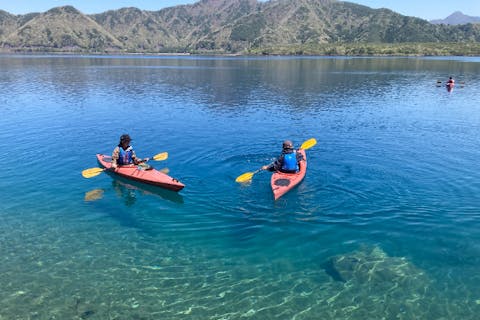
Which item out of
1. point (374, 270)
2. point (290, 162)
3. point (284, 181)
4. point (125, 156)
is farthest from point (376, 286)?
point (125, 156)

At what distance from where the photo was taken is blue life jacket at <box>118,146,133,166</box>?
23322 mm

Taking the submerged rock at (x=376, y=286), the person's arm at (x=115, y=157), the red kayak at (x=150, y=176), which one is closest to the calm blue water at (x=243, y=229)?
the submerged rock at (x=376, y=286)

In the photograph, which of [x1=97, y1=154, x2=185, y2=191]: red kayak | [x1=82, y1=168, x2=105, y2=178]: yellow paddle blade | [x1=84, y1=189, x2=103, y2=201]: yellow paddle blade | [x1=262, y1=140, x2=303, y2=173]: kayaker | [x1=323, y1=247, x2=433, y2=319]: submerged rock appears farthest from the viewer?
[x1=82, y1=168, x2=105, y2=178]: yellow paddle blade

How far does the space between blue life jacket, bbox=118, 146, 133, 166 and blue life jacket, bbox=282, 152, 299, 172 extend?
1008cm

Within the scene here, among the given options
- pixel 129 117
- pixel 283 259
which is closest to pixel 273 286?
pixel 283 259

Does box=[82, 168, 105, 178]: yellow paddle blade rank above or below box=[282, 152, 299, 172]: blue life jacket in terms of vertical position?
below

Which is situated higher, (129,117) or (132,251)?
(129,117)

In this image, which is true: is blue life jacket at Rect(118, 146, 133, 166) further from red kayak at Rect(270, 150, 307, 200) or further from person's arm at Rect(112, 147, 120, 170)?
red kayak at Rect(270, 150, 307, 200)

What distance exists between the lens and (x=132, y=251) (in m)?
15.5

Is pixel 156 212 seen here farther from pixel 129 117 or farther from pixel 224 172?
pixel 129 117

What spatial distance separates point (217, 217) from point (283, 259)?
183 inches

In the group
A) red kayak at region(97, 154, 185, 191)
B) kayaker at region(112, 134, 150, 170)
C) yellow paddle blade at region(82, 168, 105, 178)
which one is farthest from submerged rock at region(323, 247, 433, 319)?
yellow paddle blade at region(82, 168, 105, 178)

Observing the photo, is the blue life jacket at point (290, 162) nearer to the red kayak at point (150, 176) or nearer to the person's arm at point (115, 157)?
the red kayak at point (150, 176)

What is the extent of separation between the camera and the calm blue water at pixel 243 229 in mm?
12625
